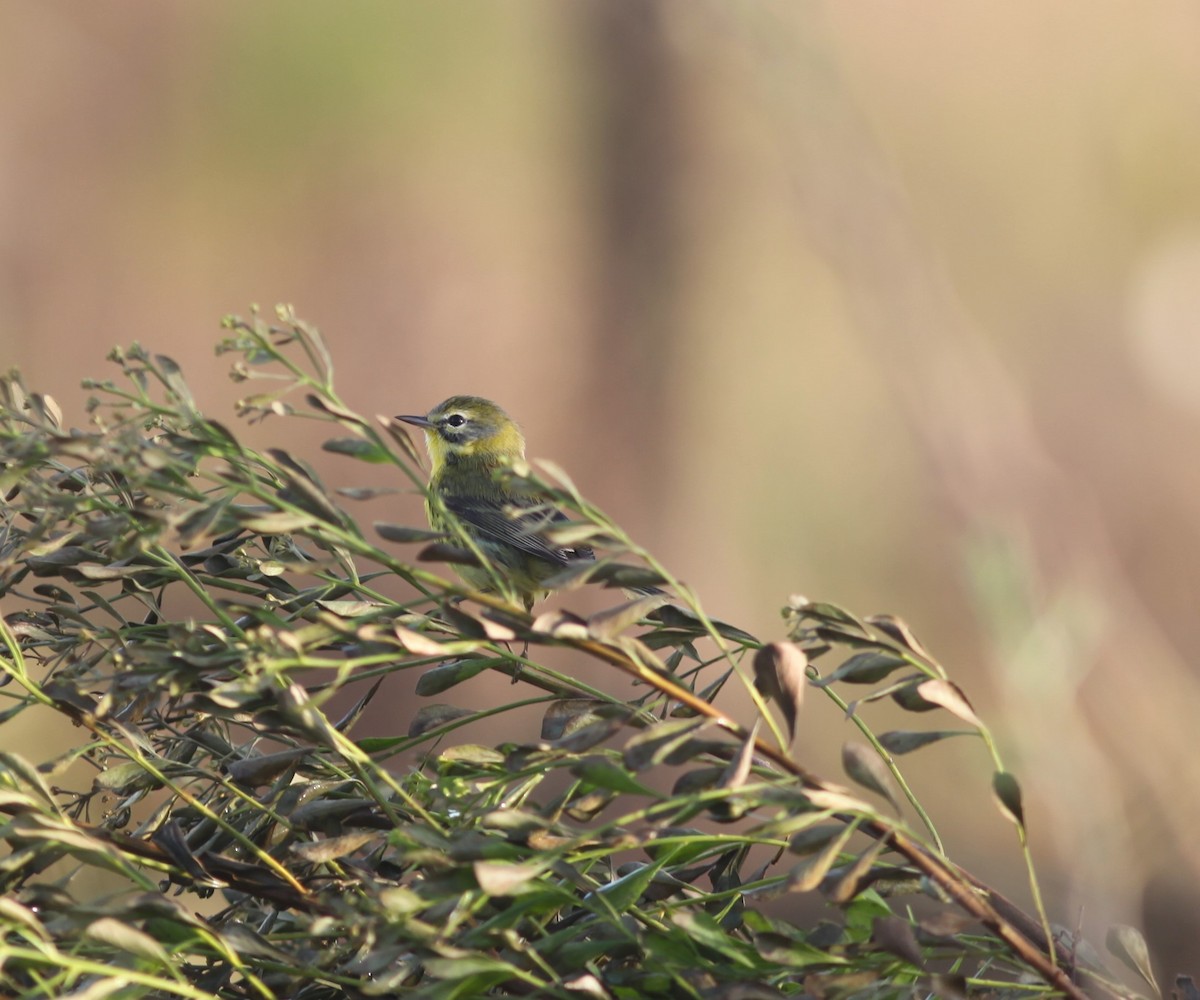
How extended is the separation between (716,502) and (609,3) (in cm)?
199

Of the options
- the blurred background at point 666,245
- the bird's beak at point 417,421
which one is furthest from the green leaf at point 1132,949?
the blurred background at point 666,245

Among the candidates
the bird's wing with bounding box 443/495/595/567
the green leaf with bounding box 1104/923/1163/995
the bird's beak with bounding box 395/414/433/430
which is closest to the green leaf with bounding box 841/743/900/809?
the green leaf with bounding box 1104/923/1163/995

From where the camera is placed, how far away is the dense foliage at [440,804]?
0.58 metres

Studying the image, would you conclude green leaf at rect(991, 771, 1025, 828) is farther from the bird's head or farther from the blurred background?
the blurred background

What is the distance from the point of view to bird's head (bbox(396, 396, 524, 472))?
250 centimetres

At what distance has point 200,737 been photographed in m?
0.83

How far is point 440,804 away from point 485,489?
1.59 metres

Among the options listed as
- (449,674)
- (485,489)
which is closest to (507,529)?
(485,489)

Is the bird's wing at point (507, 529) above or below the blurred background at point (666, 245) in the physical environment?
below

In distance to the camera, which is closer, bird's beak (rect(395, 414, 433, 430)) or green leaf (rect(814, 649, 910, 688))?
green leaf (rect(814, 649, 910, 688))

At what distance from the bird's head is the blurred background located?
1312 millimetres

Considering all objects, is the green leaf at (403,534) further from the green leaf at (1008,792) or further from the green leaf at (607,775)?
the green leaf at (1008,792)

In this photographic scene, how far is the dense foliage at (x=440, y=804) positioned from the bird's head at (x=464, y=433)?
67.7 inches

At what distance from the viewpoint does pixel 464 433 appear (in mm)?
2510
